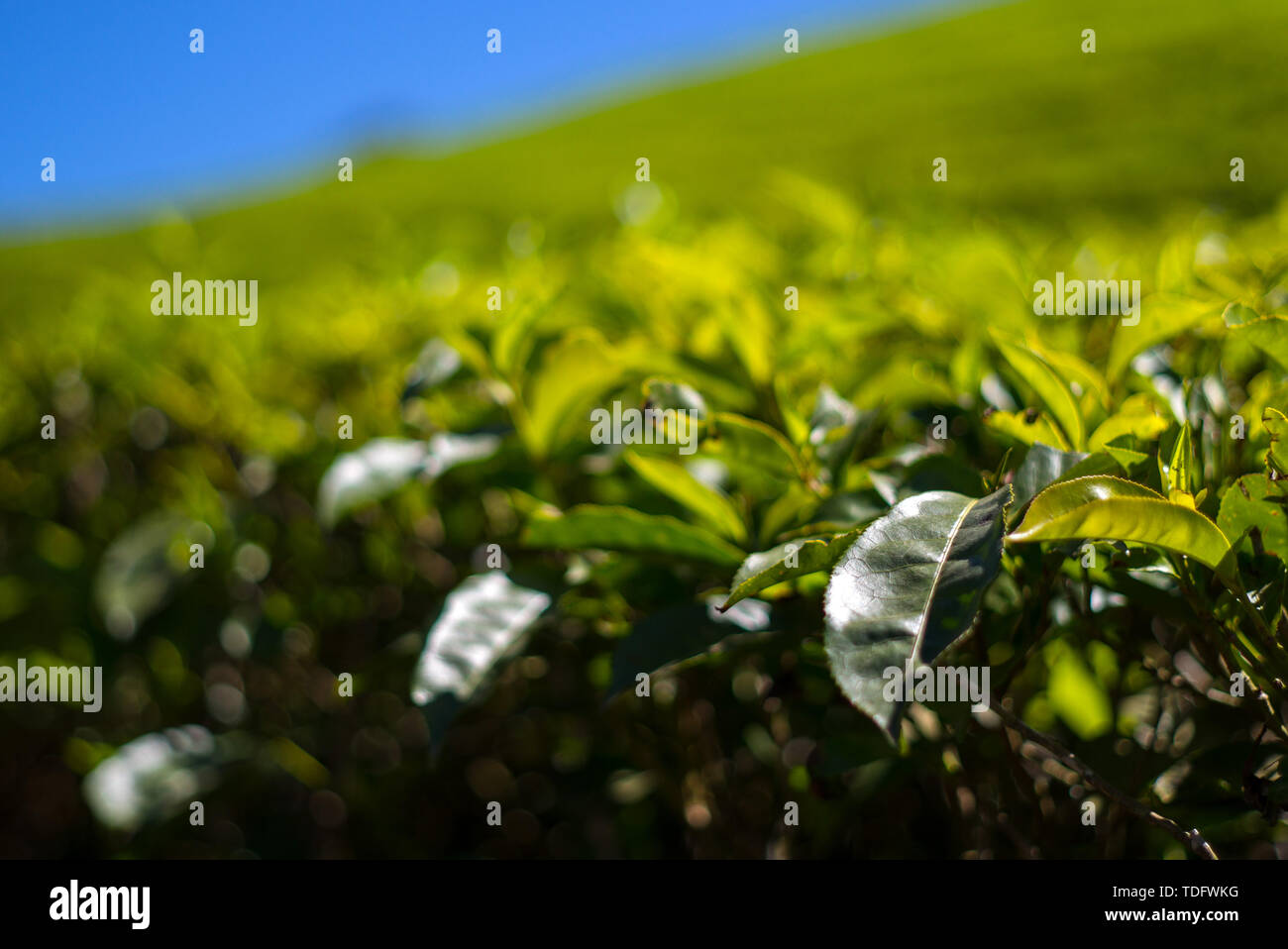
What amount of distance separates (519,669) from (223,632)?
814 mm

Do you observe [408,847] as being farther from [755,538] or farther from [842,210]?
[842,210]

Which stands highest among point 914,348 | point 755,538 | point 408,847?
point 914,348

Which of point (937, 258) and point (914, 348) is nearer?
point (914, 348)

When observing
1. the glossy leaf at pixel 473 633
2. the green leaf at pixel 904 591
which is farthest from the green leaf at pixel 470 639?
the green leaf at pixel 904 591

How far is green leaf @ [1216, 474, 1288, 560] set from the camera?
93cm

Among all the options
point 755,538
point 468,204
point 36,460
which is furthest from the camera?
point 468,204

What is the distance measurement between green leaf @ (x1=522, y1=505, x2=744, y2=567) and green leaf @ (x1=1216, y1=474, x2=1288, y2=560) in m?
0.53

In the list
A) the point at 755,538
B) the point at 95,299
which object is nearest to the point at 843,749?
the point at 755,538

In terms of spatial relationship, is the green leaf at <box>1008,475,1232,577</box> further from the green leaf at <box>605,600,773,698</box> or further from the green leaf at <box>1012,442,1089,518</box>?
the green leaf at <box>605,600,773,698</box>

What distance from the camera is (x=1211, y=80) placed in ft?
43.1

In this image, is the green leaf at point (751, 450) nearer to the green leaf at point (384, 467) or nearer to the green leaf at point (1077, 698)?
the green leaf at point (384, 467)
